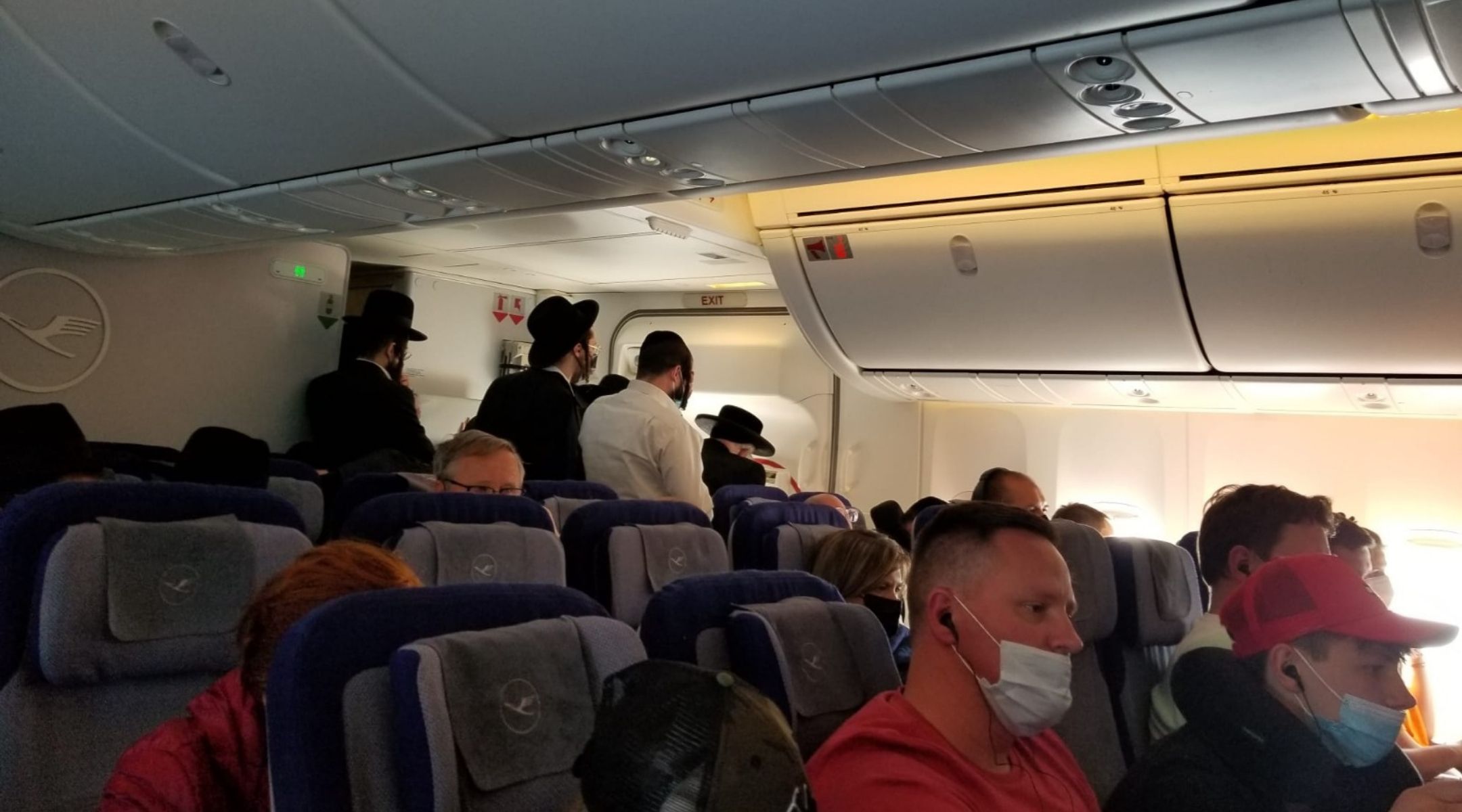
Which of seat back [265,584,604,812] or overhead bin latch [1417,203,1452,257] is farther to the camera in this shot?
overhead bin latch [1417,203,1452,257]

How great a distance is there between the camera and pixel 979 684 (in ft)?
6.48

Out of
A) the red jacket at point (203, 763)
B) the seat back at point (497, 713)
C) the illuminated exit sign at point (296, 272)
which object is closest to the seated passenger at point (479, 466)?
the red jacket at point (203, 763)

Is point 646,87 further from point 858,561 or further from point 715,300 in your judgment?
point 715,300

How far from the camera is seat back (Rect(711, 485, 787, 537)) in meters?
4.98

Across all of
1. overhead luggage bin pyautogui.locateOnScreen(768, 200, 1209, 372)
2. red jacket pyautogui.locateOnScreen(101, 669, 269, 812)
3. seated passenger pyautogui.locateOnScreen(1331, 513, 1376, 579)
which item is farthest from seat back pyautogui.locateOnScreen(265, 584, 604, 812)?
overhead luggage bin pyautogui.locateOnScreen(768, 200, 1209, 372)

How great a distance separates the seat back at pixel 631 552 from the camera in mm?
3162

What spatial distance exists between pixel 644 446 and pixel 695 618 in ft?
8.81

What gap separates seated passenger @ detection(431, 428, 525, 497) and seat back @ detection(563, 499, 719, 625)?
0.41m

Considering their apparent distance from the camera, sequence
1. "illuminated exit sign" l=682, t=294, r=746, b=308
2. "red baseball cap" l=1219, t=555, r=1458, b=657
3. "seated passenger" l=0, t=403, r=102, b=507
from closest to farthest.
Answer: "red baseball cap" l=1219, t=555, r=1458, b=657
"seated passenger" l=0, t=403, r=102, b=507
"illuminated exit sign" l=682, t=294, r=746, b=308

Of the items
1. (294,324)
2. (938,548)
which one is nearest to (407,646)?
(938,548)

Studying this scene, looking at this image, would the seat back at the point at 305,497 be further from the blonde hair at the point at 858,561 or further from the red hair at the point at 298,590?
the red hair at the point at 298,590

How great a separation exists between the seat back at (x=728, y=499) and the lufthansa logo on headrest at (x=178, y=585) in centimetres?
275

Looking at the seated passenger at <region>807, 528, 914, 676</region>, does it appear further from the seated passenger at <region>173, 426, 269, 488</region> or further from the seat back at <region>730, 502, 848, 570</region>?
the seated passenger at <region>173, 426, 269, 488</region>

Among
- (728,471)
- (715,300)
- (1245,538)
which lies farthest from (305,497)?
(715,300)
